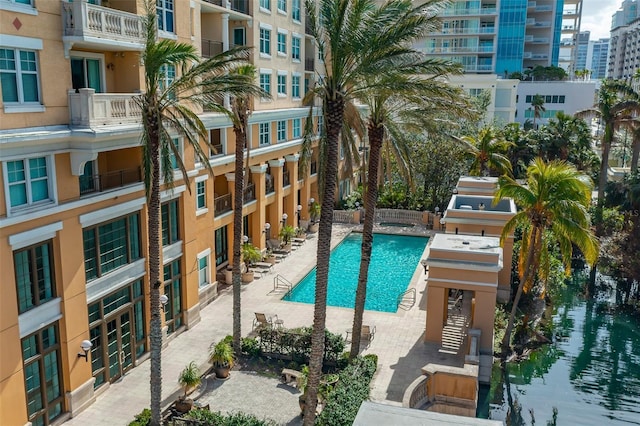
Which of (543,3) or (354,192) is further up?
(543,3)

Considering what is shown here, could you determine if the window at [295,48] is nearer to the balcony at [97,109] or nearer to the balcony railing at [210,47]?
the balcony railing at [210,47]

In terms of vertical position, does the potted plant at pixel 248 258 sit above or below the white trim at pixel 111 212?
below

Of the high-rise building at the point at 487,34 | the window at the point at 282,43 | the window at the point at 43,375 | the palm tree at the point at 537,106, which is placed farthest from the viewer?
the high-rise building at the point at 487,34

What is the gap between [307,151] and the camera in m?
18.3

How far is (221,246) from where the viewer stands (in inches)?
1291

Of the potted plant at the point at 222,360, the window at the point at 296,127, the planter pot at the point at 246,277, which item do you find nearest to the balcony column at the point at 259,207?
the planter pot at the point at 246,277

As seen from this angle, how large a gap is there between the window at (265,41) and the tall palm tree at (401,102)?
1451cm

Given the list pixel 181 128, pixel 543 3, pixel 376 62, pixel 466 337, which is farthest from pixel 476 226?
pixel 543 3

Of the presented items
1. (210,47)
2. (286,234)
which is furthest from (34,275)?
(286,234)

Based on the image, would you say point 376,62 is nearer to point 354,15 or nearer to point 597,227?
point 354,15

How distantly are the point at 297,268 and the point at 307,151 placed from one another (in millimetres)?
17171

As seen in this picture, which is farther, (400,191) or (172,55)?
(400,191)

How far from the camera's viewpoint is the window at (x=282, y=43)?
1425 inches

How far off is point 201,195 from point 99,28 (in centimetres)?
1129
